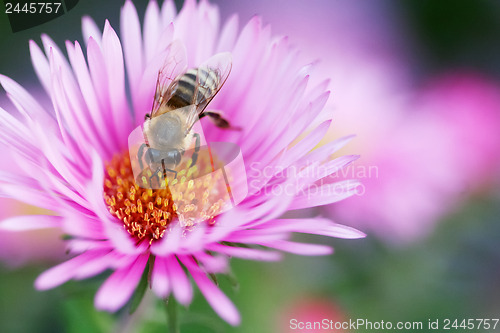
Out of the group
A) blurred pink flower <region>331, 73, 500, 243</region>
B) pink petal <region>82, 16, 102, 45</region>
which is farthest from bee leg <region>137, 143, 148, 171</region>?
blurred pink flower <region>331, 73, 500, 243</region>

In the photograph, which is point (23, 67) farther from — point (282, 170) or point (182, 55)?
point (282, 170)

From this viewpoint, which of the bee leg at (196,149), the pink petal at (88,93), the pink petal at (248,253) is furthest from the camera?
the bee leg at (196,149)

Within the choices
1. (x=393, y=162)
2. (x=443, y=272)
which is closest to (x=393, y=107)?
(x=393, y=162)

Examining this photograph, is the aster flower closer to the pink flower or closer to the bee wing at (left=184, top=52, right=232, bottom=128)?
the bee wing at (left=184, top=52, right=232, bottom=128)

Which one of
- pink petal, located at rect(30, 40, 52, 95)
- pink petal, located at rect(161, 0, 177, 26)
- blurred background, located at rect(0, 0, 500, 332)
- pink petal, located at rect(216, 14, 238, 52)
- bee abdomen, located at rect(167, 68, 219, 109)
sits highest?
pink petal, located at rect(161, 0, 177, 26)

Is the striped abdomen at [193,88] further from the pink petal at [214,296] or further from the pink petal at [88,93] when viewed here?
the pink petal at [214,296]

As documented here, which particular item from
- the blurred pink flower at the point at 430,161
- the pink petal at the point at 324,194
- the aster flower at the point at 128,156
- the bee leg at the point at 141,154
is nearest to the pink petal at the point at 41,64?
the aster flower at the point at 128,156
